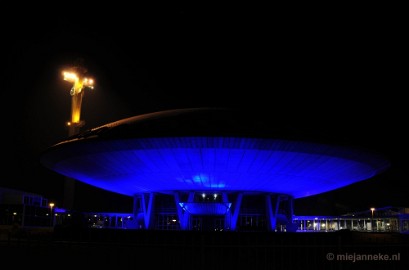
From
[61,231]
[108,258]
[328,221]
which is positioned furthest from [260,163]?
[328,221]

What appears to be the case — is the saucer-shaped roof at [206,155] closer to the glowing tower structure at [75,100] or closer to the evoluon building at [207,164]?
the evoluon building at [207,164]

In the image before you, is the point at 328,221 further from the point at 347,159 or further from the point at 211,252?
the point at 211,252

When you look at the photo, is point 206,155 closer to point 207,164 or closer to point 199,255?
point 207,164

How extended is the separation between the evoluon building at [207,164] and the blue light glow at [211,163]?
0.16 ft

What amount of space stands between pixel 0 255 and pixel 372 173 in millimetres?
21340

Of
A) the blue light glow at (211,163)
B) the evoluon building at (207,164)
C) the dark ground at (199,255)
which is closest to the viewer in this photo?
Result: the dark ground at (199,255)

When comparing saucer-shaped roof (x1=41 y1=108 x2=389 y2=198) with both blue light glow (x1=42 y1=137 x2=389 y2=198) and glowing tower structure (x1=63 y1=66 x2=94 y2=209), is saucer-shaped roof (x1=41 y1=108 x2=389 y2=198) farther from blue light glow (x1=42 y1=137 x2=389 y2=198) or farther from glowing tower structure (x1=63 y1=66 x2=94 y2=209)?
glowing tower structure (x1=63 y1=66 x2=94 y2=209)

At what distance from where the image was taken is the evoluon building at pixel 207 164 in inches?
814

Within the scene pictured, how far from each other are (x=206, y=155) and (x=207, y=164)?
1388 mm

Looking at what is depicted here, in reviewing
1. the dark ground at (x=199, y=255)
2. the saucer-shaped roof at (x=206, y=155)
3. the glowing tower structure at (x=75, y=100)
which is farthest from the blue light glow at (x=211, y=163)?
the glowing tower structure at (x=75, y=100)

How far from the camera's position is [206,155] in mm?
22000

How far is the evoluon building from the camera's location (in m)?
20.7

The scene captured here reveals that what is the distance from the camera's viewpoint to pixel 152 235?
2261 centimetres

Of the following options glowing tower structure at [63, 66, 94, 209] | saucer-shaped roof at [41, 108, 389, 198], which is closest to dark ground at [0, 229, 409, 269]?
saucer-shaped roof at [41, 108, 389, 198]
